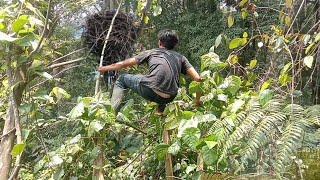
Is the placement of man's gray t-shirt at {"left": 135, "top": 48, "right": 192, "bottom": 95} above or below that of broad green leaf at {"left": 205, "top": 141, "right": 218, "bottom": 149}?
above

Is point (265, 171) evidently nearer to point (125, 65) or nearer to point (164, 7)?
point (125, 65)

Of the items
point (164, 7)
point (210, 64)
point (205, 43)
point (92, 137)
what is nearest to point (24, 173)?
point (92, 137)

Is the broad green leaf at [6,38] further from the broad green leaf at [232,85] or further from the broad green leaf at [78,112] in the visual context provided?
the broad green leaf at [232,85]

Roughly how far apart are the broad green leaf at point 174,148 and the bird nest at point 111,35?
91 centimetres

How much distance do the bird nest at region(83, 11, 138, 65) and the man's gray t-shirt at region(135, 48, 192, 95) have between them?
304 millimetres

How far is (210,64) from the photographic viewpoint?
9.83ft

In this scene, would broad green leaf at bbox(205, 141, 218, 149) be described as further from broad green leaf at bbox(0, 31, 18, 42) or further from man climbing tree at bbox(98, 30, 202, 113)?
broad green leaf at bbox(0, 31, 18, 42)

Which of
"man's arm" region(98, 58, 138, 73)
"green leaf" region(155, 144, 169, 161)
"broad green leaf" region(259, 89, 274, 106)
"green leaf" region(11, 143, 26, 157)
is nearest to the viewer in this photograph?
"broad green leaf" region(259, 89, 274, 106)

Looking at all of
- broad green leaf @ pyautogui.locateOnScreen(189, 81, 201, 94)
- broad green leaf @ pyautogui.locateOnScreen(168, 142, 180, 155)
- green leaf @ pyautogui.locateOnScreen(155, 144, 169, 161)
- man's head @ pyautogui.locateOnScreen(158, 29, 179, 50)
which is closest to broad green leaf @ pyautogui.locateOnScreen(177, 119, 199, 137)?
broad green leaf @ pyautogui.locateOnScreen(168, 142, 180, 155)

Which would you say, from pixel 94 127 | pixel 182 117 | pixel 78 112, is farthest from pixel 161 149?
pixel 78 112

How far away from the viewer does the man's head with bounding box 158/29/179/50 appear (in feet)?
10.3

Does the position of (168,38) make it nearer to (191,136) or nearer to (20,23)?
(191,136)

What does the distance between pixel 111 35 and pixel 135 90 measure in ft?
1.59

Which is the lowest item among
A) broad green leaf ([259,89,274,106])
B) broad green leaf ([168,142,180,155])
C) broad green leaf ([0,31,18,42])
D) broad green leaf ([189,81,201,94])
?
broad green leaf ([168,142,180,155])
